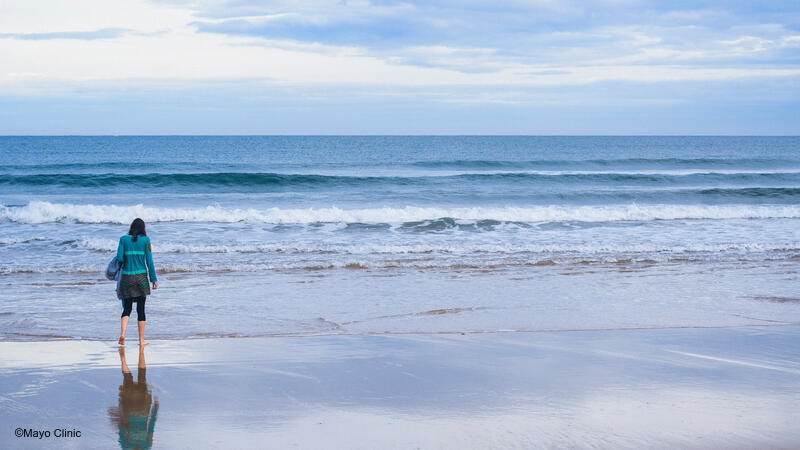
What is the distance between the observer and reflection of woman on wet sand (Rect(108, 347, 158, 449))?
4.54 m

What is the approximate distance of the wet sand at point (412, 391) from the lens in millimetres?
4594

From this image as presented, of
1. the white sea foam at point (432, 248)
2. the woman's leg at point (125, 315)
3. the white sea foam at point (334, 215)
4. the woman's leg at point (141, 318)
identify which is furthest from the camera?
the white sea foam at point (334, 215)

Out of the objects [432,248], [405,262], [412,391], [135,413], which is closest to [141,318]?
[135,413]

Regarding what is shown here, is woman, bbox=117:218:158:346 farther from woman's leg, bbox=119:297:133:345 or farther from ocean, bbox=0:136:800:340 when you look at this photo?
ocean, bbox=0:136:800:340

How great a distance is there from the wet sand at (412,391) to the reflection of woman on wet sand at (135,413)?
16 millimetres

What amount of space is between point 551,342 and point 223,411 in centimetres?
371

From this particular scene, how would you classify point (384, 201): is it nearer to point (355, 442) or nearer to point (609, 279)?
point (609, 279)

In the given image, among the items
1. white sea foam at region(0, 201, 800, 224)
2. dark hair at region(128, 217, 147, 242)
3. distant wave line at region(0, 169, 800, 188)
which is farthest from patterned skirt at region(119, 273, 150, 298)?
distant wave line at region(0, 169, 800, 188)

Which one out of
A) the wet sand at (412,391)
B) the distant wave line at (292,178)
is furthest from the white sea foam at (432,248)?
the distant wave line at (292,178)

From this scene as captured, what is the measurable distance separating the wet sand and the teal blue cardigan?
827 millimetres

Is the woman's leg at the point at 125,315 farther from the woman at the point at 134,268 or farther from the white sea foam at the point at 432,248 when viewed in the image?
the white sea foam at the point at 432,248

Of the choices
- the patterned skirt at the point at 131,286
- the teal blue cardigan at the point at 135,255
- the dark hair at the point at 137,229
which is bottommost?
the patterned skirt at the point at 131,286

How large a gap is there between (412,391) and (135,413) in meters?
2.20

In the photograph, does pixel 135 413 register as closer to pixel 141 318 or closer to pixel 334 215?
pixel 141 318
